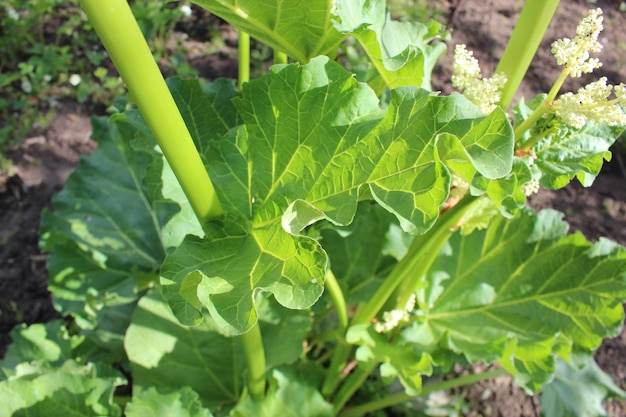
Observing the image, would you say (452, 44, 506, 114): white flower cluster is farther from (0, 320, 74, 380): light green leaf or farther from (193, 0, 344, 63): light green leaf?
(0, 320, 74, 380): light green leaf

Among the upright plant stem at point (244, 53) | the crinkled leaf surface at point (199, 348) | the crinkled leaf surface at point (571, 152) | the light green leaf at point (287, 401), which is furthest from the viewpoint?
the crinkled leaf surface at point (199, 348)

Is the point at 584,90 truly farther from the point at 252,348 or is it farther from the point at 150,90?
the point at 252,348

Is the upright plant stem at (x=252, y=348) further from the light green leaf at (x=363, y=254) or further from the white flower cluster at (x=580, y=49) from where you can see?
the white flower cluster at (x=580, y=49)

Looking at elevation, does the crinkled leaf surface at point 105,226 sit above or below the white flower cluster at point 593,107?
below

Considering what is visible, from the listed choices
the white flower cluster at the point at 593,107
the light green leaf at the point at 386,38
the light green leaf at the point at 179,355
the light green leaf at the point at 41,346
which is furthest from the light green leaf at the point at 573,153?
the light green leaf at the point at 41,346

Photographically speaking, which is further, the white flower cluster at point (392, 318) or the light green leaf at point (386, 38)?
the white flower cluster at point (392, 318)

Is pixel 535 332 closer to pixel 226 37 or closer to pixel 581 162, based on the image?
pixel 581 162

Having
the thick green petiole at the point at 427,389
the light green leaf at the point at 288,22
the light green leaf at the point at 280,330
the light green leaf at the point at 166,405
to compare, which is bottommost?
the thick green petiole at the point at 427,389
